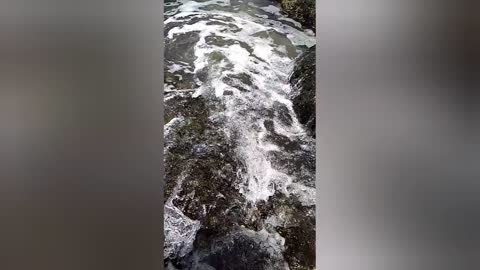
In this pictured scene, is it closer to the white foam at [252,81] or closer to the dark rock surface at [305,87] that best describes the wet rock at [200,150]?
the white foam at [252,81]

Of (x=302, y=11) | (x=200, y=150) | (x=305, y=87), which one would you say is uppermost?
(x=302, y=11)

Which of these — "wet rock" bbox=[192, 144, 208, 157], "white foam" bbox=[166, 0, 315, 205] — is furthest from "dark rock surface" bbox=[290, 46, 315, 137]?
"wet rock" bbox=[192, 144, 208, 157]

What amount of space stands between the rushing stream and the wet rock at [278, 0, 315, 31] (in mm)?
21

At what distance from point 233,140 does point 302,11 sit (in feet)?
1.59

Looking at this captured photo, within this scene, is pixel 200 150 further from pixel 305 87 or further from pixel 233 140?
pixel 305 87

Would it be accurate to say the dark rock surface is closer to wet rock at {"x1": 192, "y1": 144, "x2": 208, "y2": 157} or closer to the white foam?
the white foam

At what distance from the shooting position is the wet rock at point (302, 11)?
129 centimetres

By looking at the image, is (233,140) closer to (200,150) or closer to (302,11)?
(200,150)

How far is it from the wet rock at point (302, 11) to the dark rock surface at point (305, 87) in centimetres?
9

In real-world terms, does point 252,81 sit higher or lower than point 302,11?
lower

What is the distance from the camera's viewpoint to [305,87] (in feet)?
4.20

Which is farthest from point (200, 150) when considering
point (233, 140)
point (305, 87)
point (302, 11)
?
point (302, 11)
